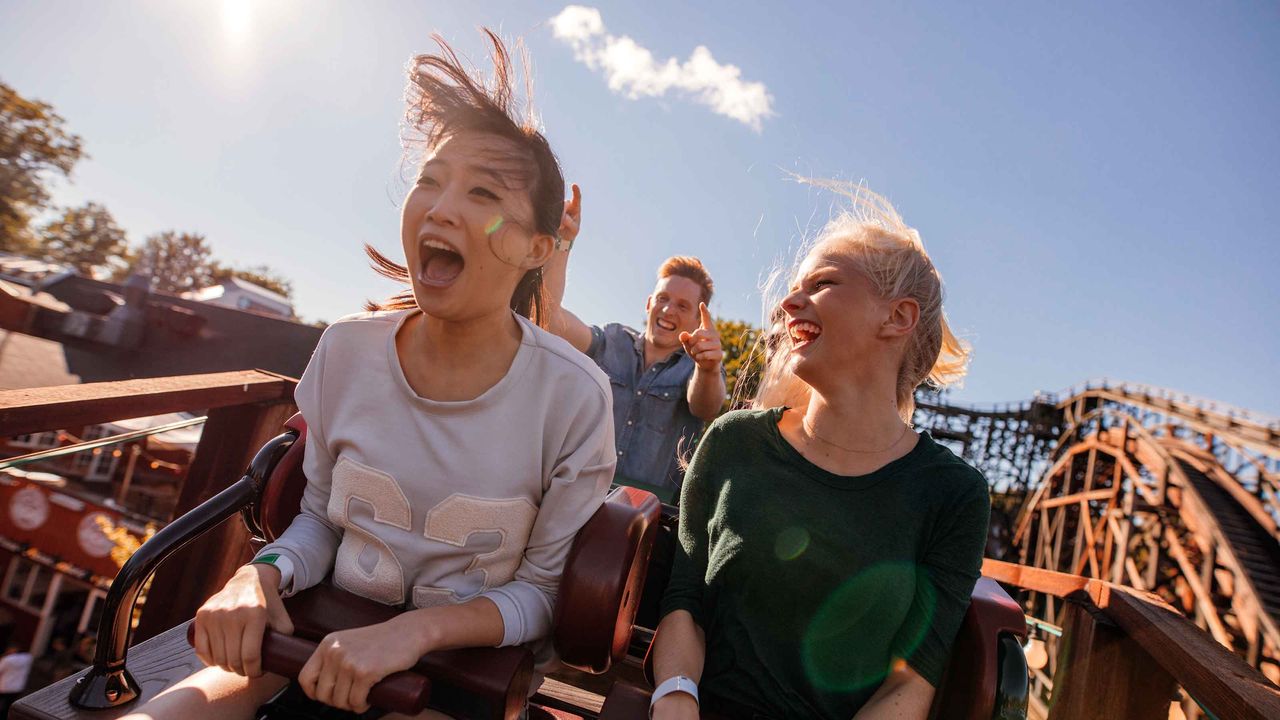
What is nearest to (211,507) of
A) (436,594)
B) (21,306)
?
(436,594)

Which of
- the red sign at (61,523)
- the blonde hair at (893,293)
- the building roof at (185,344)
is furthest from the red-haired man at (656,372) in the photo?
the building roof at (185,344)

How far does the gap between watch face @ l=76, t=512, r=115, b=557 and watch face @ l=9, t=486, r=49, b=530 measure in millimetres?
564

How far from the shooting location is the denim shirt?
3.05m

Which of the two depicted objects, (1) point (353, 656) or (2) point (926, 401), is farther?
(2) point (926, 401)

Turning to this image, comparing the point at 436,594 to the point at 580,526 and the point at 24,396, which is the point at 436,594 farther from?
the point at 24,396

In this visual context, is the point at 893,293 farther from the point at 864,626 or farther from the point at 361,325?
the point at 361,325

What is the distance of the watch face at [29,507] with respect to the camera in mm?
8039

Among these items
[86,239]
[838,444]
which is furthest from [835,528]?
[86,239]

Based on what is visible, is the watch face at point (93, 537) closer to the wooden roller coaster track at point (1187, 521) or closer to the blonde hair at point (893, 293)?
the blonde hair at point (893, 293)

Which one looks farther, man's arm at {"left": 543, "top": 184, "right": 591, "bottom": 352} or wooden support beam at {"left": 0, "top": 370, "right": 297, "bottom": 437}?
man's arm at {"left": 543, "top": 184, "right": 591, "bottom": 352}

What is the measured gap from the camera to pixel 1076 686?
1795 millimetres

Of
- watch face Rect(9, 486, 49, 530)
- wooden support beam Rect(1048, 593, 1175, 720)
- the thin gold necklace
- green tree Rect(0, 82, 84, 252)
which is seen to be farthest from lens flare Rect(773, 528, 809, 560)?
green tree Rect(0, 82, 84, 252)

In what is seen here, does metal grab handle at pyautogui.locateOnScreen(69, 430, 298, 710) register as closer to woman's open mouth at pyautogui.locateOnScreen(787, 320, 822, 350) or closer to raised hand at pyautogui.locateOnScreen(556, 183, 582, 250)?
raised hand at pyautogui.locateOnScreen(556, 183, 582, 250)

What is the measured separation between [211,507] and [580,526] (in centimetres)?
69
